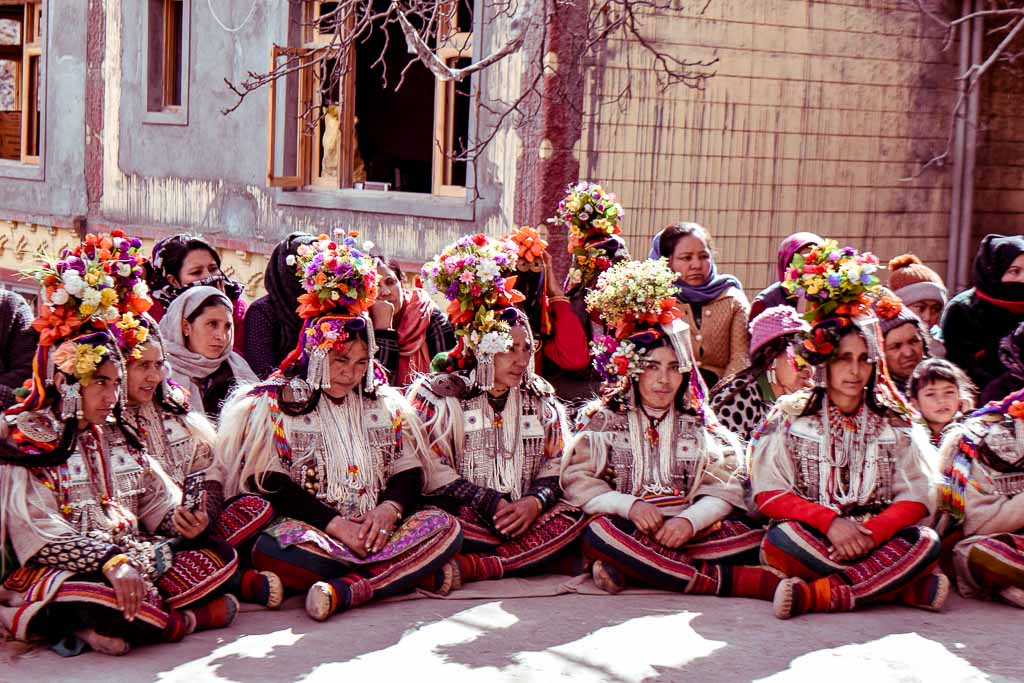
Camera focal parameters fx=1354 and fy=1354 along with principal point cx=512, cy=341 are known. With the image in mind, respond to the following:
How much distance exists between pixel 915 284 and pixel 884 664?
2938 millimetres

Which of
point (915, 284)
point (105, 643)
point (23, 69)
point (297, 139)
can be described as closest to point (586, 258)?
point (915, 284)

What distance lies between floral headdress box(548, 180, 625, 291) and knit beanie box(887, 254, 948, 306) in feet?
5.16

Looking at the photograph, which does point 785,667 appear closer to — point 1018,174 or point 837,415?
point 837,415

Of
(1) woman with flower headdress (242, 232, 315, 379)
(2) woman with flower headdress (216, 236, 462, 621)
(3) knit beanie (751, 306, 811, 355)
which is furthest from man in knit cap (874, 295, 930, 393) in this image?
(1) woman with flower headdress (242, 232, 315, 379)

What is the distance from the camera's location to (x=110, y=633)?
15.3 ft

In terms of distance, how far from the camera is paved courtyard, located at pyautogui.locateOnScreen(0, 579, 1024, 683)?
463cm

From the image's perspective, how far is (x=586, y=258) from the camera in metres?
6.99

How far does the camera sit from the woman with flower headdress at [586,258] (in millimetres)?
6891

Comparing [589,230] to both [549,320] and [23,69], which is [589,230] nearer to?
[549,320]

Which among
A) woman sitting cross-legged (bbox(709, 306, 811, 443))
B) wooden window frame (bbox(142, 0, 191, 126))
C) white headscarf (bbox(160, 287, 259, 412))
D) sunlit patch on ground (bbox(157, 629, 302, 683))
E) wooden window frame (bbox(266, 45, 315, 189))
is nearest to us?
sunlit patch on ground (bbox(157, 629, 302, 683))

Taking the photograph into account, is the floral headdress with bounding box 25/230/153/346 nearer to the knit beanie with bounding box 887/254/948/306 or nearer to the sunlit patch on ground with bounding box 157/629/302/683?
the sunlit patch on ground with bounding box 157/629/302/683

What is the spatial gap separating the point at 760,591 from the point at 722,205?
4.33 metres

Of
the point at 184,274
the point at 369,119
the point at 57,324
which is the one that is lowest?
the point at 57,324

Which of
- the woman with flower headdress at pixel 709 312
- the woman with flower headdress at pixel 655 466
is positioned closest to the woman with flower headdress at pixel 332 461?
the woman with flower headdress at pixel 655 466
